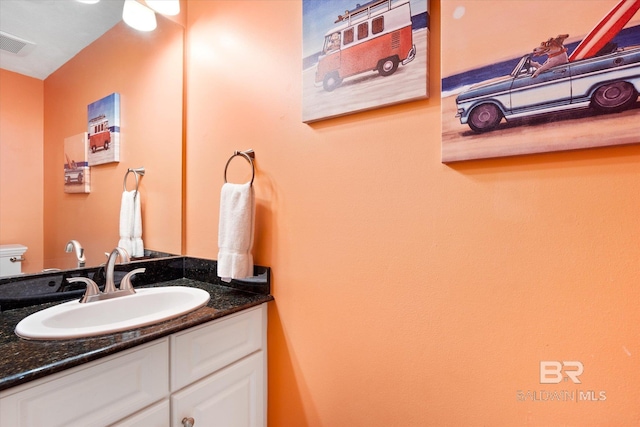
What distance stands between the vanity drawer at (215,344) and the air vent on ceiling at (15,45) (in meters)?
1.16

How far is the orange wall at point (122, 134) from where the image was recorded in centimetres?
119

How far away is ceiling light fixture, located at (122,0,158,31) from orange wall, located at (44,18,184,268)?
28 mm

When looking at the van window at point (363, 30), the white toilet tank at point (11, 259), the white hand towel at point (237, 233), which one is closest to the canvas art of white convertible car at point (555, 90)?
the van window at point (363, 30)

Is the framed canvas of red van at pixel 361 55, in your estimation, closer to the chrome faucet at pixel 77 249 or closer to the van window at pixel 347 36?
the van window at pixel 347 36

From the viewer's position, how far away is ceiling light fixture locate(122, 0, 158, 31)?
1.35 m

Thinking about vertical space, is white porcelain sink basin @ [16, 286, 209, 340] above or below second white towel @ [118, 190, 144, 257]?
below

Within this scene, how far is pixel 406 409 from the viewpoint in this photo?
93 cm

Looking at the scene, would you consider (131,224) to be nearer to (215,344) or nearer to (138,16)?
(215,344)

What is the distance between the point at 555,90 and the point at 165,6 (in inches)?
64.6

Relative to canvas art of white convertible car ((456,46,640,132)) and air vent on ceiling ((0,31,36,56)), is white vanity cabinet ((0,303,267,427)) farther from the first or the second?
air vent on ceiling ((0,31,36,56))

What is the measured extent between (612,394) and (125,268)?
65.6 inches

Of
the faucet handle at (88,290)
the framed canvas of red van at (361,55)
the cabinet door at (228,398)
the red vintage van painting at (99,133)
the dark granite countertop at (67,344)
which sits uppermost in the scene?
the framed canvas of red van at (361,55)

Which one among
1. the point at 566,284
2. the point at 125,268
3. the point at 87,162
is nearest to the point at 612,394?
the point at 566,284

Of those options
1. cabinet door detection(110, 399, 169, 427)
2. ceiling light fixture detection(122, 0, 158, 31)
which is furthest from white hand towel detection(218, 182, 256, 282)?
ceiling light fixture detection(122, 0, 158, 31)
